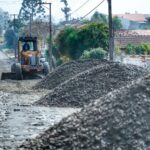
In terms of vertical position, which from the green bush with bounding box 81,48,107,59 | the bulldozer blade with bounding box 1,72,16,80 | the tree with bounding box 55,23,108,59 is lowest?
the bulldozer blade with bounding box 1,72,16,80

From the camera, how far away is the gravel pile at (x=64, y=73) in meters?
26.7

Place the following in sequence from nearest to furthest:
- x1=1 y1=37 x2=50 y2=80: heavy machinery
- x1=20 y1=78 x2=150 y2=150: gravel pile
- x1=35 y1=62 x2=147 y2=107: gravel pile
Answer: x1=20 y1=78 x2=150 y2=150: gravel pile, x1=35 y1=62 x2=147 y2=107: gravel pile, x1=1 y1=37 x2=50 y2=80: heavy machinery

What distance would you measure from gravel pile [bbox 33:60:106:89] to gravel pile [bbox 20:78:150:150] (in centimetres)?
1585

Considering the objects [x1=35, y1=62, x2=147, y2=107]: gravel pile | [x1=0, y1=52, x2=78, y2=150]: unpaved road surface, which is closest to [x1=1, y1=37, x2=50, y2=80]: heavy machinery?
Result: [x1=0, y1=52, x2=78, y2=150]: unpaved road surface

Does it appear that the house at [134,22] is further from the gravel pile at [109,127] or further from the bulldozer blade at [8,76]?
the gravel pile at [109,127]

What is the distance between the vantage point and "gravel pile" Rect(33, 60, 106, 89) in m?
26.7

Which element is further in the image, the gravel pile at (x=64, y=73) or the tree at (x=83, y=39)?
the tree at (x=83, y=39)

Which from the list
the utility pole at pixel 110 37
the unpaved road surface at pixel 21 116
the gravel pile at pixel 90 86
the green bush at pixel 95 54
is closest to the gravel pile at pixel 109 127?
the unpaved road surface at pixel 21 116

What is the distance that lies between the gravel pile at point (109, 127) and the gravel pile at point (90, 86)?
8133 mm

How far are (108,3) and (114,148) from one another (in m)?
21.8

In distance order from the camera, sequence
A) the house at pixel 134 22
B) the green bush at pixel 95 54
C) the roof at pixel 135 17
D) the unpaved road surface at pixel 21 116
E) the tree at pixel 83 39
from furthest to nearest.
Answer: the roof at pixel 135 17
the house at pixel 134 22
the tree at pixel 83 39
the green bush at pixel 95 54
the unpaved road surface at pixel 21 116

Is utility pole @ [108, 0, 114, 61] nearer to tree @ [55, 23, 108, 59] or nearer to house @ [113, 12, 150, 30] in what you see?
tree @ [55, 23, 108, 59]

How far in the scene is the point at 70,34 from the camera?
40031 mm

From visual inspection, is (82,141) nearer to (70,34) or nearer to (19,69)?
(19,69)
